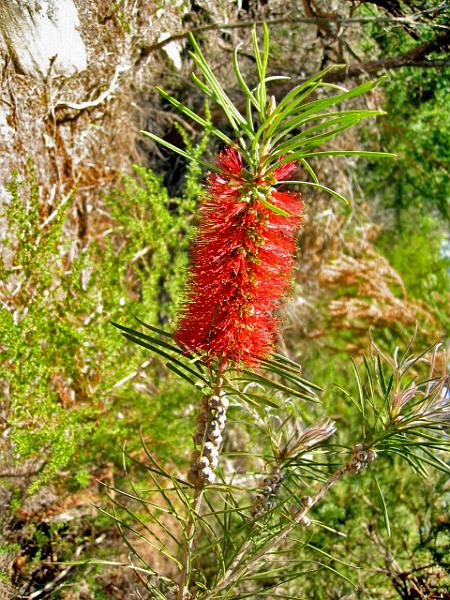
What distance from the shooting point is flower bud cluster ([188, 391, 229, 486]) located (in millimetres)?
387

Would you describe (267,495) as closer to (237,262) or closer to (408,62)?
(237,262)

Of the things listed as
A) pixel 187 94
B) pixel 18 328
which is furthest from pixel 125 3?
pixel 18 328

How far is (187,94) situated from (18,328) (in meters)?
0.78

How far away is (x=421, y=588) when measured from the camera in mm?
648

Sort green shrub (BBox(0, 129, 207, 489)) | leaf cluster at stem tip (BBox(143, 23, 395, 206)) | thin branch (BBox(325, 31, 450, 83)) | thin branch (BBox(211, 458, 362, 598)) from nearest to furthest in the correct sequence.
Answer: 1. leaf cluster at stem tip (BBox(143, 23, 395, 206))
2. thin branch (BBox(211, 458, 362, 598))
3. green shrub (BBox(0, 129, 207, 489))
4. thin branch (BBox(325, 31, 450, 83))

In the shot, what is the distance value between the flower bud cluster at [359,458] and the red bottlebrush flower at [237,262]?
3.9 inches

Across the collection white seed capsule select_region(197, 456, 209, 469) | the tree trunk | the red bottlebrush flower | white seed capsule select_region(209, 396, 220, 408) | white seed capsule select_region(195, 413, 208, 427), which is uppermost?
the tree trunk

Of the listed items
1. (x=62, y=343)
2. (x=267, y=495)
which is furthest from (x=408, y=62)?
(x=267, y=495)

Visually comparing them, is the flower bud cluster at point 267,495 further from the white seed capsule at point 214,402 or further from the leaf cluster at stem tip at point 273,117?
the leaf cluster at stem tip at point 273,117

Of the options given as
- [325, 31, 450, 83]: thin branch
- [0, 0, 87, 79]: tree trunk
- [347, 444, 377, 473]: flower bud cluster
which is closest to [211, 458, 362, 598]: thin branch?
[347, 444, 377, 473]: flower bud cluster

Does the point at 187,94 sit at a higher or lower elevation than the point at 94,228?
higher

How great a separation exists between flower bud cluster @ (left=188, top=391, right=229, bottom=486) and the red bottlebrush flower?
3cm

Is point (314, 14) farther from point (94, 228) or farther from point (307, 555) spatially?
point (307, 555)

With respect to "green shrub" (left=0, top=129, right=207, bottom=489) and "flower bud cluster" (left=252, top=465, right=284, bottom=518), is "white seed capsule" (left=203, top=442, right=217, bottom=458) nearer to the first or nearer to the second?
"flower bud cluster" (left=252, top=465, right=284, bottom=518)
